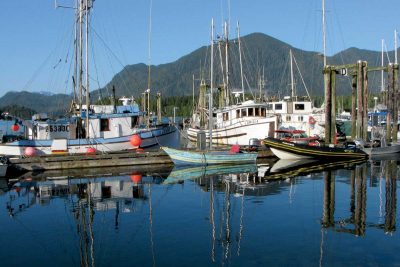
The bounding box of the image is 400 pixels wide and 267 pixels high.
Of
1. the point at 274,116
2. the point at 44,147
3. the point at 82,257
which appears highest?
the point at 274,116

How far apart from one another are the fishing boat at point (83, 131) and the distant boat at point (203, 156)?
4.59 metres

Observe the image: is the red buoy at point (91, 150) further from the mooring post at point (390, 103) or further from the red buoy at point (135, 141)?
the mooring post at point (390, 103)

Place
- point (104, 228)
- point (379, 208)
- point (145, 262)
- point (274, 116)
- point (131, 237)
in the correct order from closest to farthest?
point (145, 262)
point (131, 237)
point (104, 228)
point (379, 208)
point (274, 116)

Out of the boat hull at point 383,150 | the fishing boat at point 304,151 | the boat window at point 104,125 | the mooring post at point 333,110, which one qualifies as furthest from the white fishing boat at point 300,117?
the boat window at point 104,125

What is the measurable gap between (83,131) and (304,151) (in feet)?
52.8

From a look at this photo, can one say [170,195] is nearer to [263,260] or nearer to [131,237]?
[131,237]

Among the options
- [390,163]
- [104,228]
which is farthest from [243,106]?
[104,228]

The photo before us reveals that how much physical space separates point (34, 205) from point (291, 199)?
1063 cm

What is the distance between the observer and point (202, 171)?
27.4 m

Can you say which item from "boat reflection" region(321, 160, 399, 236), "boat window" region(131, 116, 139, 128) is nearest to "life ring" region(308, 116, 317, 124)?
"boat reflection" region(321, 160, 399, 236)

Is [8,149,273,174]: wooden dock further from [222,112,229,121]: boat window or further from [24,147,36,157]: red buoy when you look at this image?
[222,112,229,121]: boat window

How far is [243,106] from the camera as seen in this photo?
41.5m

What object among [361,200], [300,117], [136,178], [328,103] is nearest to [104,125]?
[136,178]

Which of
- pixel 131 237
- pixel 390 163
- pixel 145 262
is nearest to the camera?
pixel 145 262
